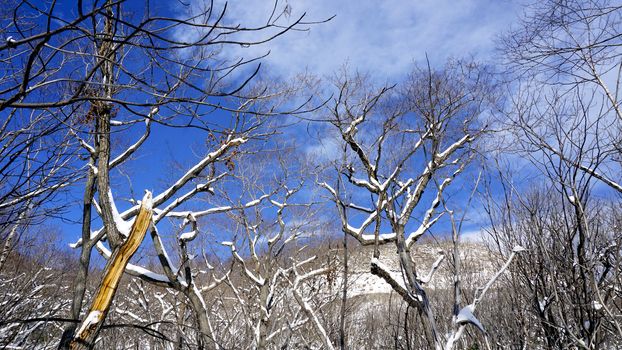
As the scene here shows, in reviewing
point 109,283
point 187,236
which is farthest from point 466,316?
point 187,236

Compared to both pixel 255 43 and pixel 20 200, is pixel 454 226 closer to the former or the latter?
pixel 255 43

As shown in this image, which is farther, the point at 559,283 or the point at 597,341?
the point at 559,283

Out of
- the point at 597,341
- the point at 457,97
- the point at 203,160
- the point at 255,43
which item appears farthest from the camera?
the point at 457,97

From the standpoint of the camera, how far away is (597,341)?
11.5 feet

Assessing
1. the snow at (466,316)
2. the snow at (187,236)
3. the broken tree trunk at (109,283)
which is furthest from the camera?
the snow at (187,236)

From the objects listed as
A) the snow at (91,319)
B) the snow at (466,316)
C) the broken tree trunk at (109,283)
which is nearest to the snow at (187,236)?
the broken tree trunk at (109,283)

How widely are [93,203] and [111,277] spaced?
615 centimetres

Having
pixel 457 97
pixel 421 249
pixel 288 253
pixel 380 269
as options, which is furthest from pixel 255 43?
pixel 421 249

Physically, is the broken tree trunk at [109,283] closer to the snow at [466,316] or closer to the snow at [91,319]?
the snow at [91,319]

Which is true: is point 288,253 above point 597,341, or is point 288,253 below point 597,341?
above

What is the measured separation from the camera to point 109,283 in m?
2.61

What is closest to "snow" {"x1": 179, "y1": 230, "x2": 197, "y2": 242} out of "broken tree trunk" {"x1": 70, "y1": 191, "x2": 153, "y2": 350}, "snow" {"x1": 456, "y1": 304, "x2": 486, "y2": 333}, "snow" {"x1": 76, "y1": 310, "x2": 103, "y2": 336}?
"broken tree trunk" {"x1": 70, "y1": 191, "x2": 153, "y2": 350}

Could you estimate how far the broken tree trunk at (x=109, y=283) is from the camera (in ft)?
7.89

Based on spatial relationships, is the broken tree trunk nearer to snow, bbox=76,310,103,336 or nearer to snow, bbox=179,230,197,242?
snow, bbox=76,310,103,336
